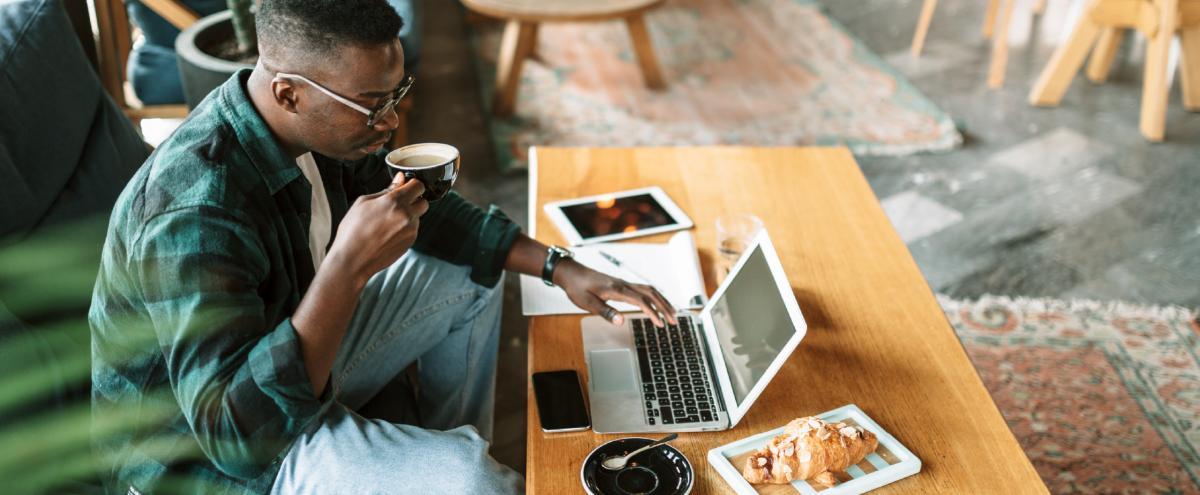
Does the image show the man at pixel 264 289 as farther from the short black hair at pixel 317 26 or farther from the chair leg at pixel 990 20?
the chair leg at pixel 990 20

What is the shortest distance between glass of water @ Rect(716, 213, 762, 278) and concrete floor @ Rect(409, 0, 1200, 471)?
61cm

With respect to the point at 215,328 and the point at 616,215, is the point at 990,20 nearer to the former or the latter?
the point at 616,215

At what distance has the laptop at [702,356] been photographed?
1.16 meters

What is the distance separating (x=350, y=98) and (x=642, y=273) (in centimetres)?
61

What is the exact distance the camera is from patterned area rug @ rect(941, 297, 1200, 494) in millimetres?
1851

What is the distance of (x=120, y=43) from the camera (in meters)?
2.68

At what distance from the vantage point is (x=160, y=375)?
1.12 m

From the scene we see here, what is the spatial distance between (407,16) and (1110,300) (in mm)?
2138

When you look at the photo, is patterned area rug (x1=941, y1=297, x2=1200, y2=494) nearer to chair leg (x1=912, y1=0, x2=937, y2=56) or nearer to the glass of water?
the glass of water

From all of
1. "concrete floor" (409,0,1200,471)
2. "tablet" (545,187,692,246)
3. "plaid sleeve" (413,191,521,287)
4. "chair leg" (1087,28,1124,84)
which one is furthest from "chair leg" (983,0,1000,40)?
"plaid sleeve" (413,191,521,287)

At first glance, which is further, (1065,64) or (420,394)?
(1065,64)

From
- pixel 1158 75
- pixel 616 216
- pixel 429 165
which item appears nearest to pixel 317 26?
pixel 429 165

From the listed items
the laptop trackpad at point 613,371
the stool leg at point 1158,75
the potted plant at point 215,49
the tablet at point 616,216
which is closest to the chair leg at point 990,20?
the stool leg at point 1158,75

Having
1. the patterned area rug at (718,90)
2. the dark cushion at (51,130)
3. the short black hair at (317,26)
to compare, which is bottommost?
the patterned area rug at (718,90)
